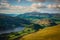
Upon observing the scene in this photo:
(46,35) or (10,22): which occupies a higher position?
(10,22)

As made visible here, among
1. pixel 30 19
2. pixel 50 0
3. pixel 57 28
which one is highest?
pixel 50 0

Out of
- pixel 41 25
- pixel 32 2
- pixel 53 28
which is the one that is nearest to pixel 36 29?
pixel 41 25

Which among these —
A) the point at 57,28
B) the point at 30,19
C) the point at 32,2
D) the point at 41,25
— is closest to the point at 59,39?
the point at 57,28

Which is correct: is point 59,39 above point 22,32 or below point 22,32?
below

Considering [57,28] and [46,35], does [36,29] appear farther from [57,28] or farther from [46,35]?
[57,28]

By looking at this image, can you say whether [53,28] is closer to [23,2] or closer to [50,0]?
[50,0]

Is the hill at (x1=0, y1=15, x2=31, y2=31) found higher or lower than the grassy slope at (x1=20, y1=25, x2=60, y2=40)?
higher

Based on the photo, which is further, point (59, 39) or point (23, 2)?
point (23, 2)

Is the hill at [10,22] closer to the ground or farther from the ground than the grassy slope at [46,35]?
farther from the ground
